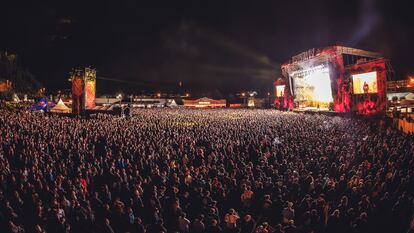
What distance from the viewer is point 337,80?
3066 cm

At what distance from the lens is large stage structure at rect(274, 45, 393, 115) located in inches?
997

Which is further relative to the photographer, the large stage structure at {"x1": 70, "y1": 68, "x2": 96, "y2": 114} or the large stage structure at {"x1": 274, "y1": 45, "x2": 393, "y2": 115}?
the large stage structure at {"x1": 70, "y1": 68, "x2": 96, "y2": 114}

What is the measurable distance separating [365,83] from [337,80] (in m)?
4.36

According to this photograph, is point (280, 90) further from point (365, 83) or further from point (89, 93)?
point (89, 93)

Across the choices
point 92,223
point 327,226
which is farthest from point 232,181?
point 92,223

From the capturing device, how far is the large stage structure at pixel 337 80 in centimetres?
2531

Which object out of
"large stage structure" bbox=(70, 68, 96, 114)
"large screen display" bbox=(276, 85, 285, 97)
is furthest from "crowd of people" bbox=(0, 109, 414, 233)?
"large screen display" bbox=(276, 85, 285, 97)

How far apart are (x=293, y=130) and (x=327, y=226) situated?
36.0ft

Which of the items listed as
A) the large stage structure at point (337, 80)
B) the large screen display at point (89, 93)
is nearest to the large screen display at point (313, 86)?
→ the large stage structure at point (337, 80)

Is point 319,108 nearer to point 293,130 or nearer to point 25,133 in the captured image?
point 293,130

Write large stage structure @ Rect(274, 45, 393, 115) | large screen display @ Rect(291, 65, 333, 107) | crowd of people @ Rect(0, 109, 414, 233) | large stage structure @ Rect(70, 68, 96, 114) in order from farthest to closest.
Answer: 1. large screen display @ Rect(291, 65, 333, 107)
2. large stage structure @ Rect(70, 68, 96, 114)
3. large stage structure @ Rect(274, 45, 393, 115)
4. crowd of people @ Rect(0, 109, 414, 233)

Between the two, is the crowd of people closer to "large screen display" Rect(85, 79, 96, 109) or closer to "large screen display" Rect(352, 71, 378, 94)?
"large screen display" Rect(352, 71, 378, 94)

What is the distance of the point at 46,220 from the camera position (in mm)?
6332

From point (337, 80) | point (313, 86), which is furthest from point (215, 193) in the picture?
point (313, 86)
